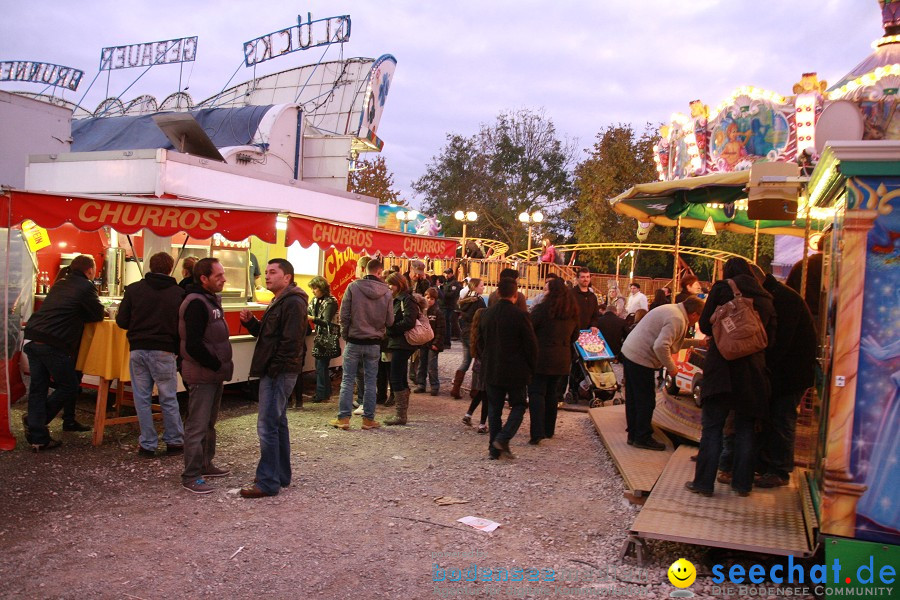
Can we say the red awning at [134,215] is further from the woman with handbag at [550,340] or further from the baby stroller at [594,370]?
the baby stroller at [594,370]

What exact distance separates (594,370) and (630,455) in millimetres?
3334

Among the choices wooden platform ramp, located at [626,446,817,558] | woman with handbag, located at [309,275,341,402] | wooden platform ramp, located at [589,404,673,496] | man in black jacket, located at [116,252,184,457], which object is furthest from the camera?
woman with handbag, located at [309,275,341,402]

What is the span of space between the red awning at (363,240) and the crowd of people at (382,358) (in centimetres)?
69

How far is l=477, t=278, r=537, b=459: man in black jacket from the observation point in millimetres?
6855

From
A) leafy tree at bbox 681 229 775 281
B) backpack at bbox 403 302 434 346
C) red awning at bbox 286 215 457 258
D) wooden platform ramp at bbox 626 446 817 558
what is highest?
leafy tree at bbox 681 229 775 281

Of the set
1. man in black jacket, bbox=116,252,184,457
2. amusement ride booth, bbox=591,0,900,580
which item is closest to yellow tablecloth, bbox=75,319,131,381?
man in black jacket, bbox=116,252,184,457

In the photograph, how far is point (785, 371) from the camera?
5453 millimetres

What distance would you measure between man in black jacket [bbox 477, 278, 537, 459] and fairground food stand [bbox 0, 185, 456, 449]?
3098 mm

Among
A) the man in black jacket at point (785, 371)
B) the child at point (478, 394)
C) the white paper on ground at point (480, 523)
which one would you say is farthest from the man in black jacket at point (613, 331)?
the white paper on ground at point (480, 523)

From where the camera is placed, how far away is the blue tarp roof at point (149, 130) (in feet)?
52.6

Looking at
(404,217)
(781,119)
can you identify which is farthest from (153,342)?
(404,217)

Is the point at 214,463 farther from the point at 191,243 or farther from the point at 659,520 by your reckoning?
the point at 191,243

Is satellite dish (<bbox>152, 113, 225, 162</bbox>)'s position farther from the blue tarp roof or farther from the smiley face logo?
the smiley face logo

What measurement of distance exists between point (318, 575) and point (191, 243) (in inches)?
292
